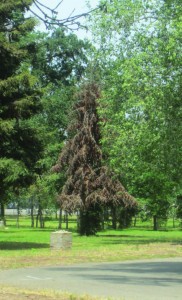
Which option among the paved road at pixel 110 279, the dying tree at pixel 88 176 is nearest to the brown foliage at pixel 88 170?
the dying tree at pixel 88 176

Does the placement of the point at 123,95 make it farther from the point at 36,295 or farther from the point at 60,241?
the point at 36,295

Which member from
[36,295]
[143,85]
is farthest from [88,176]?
[36,295]

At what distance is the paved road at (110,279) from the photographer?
12.7m

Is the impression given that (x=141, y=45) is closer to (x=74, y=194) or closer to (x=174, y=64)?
(x=174, y=64)

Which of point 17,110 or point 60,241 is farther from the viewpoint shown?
point 17,110

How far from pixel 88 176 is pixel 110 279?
103 feet

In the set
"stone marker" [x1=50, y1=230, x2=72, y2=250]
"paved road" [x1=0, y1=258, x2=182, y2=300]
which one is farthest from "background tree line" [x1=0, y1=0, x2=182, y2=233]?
"paved road" [x1=0, y1=258, x2=182, y2=300]

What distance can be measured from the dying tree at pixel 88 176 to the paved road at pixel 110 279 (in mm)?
25863

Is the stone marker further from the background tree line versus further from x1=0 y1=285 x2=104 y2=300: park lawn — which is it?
x1=0 y1=285 x2=104 y2=300: park lawn

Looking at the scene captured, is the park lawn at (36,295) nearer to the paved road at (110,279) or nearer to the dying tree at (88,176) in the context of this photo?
the paved road at (110,279)

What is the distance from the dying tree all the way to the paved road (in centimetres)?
2586

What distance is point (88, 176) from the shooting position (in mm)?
47094

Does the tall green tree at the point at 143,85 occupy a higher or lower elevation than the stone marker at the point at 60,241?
higher

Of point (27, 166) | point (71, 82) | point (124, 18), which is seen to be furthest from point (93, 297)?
point (71, 82)
